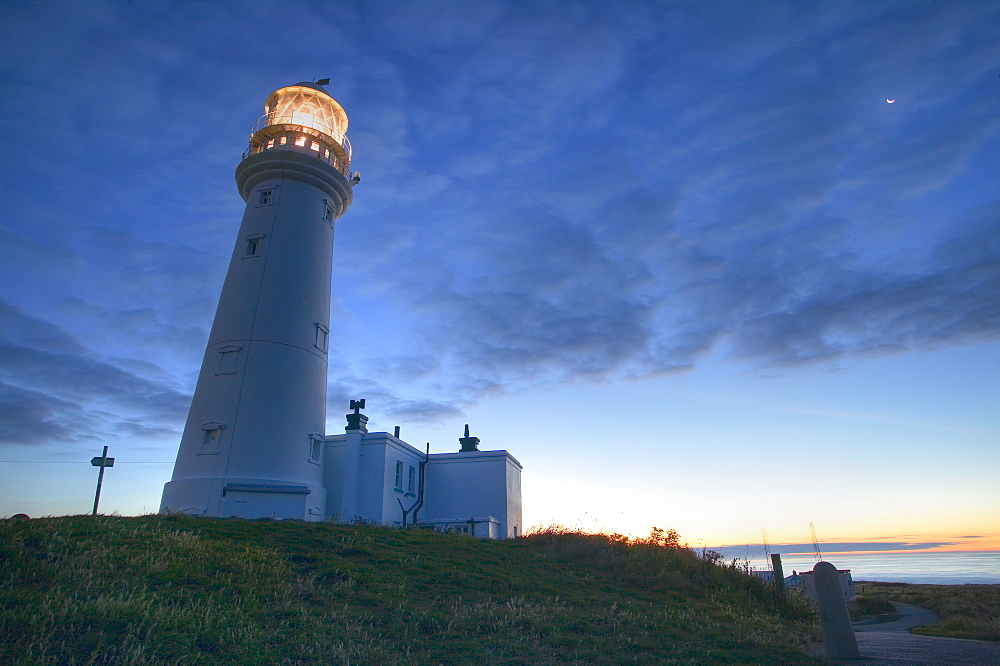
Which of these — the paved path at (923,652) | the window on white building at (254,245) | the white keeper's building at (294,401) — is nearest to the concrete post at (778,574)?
the paved path at (923,652)

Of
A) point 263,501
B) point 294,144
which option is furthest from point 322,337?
point 294,144

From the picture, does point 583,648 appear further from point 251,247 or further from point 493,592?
point 251,247

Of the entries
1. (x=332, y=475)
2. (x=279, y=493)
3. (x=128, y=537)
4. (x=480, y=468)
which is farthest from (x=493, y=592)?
(x=480, y=468)

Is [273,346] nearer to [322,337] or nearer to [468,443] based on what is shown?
[322,337]

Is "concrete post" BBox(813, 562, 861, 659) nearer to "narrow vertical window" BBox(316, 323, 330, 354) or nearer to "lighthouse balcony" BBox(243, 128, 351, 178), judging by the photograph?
"narrow vertical window" BBox(316, 323, 330, 354)

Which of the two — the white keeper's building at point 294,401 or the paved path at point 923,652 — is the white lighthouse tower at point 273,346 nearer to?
the white keeper's building at point 294,401

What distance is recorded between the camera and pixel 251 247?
21.6 meters

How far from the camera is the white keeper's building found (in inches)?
723

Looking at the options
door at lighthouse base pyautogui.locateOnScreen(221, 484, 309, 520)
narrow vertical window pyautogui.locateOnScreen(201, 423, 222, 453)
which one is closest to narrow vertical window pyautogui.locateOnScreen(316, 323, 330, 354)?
narrow vertical window pyautogui.locateOnScreen(201, 423, 222, 453)

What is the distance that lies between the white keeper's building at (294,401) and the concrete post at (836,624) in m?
15.1

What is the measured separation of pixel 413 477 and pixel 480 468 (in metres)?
3.06

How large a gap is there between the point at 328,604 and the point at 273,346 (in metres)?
12.4

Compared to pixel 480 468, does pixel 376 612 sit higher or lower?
lower

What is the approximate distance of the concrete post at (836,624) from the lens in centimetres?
877
